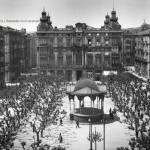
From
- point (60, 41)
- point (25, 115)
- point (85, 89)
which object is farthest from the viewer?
point (60, 41)

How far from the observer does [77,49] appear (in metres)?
93.1

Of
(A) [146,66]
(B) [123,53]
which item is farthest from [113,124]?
(B) [123,53]

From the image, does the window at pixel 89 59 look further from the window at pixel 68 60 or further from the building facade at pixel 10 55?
the building facade at pixel 10 55

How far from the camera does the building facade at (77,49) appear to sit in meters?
92.3

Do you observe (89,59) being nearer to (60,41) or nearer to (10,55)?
(60,41)

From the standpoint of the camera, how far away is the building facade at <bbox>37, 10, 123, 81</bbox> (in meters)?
92.3

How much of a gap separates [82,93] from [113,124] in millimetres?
5782

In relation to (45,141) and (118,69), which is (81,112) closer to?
(45,141)

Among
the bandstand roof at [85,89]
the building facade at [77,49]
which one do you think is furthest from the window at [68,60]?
the bandstand roof at [85,89]

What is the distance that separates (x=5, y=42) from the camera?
281 ft

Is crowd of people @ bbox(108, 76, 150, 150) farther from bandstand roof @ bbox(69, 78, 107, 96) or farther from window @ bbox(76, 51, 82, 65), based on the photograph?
window @ bbox(76, 51, 82, 65)

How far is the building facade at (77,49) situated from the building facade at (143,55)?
6826 mm

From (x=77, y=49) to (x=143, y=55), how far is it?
18.1 metres

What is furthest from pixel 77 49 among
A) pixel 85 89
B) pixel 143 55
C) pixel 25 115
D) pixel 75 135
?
pixel 75 135
